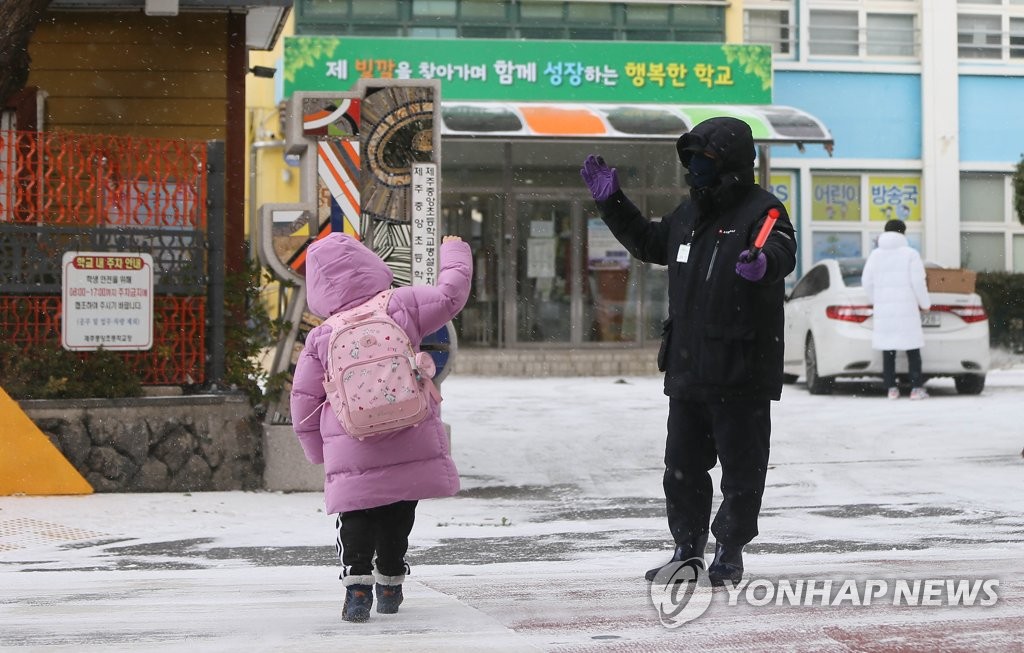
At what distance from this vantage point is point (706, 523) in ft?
19.0

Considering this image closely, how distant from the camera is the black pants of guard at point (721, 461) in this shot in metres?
5.52

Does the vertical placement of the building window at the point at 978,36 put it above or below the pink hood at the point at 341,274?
above

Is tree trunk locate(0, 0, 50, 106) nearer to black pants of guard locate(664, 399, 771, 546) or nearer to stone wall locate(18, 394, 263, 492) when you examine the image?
stone wall locate(18, 394, 263, 492)

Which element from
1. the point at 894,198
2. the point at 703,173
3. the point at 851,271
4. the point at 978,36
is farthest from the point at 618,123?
the point at 703,173

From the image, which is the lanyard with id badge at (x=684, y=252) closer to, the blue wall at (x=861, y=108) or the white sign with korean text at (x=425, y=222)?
the white sign with korean text at (x=425, y=222)

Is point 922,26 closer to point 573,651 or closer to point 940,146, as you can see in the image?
point 940,146

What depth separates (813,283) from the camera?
1731 cm

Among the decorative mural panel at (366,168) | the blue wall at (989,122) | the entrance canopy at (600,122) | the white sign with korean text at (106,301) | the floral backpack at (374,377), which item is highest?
the blue wall at (989,122)

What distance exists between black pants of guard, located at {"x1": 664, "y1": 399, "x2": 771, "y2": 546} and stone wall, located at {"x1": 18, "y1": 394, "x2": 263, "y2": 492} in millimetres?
4340

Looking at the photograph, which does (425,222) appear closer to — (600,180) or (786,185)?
(600,180)

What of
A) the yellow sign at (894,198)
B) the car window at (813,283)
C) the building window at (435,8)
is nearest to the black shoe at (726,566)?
the car window at (813,283)

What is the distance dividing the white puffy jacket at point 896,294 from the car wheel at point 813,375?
971 mm

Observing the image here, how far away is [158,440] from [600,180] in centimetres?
443

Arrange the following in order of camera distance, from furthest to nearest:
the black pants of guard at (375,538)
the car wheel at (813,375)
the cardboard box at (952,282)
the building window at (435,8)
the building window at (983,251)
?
1. the building window at (983,251)
2. the building window at (435,8)
3. the car wheel at (813,375)
4. the cardboard box at (952,282)
5. the black pants of guard at (375,538)
